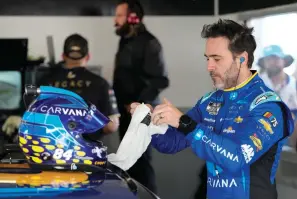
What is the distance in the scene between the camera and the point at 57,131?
1.79 m

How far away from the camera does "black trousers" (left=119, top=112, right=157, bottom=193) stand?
4723 millimetres

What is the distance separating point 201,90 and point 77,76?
2254mm

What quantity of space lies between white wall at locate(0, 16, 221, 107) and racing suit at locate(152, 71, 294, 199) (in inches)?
129

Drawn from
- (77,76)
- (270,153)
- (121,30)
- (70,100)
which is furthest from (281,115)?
(121,30)

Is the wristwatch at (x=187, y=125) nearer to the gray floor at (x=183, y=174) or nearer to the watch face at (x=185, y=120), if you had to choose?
the watch face at (x=185, y=120)

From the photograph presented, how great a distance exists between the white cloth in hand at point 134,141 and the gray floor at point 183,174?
2195 mm

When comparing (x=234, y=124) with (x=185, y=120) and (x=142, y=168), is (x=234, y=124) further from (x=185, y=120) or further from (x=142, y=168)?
(x=142, y=168)

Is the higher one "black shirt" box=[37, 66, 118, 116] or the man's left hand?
the man's left hand

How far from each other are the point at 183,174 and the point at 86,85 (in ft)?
5.97

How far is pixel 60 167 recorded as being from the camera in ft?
5.75

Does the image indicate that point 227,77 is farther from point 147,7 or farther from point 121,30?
point 147,7

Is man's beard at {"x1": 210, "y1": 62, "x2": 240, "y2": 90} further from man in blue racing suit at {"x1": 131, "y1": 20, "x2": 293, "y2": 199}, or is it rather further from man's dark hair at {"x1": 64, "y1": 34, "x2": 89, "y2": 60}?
man's dark hair at {"x1": 64, "y1": 34, "x2": 89, "y2": 60}

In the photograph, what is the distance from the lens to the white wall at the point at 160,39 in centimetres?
542

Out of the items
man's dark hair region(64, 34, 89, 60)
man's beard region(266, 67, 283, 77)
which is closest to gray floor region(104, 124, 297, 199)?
man's beard region(266, 67, 283, 77)
